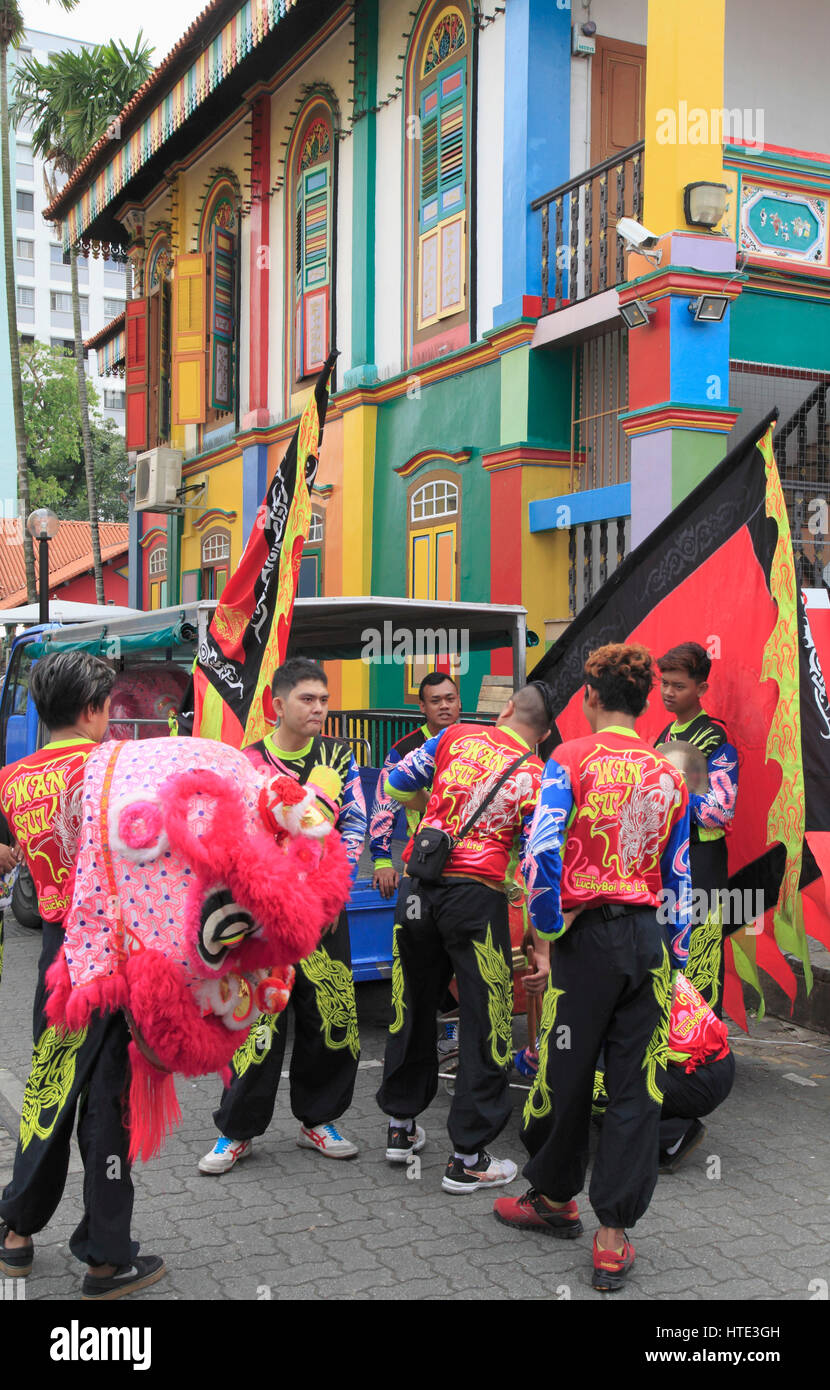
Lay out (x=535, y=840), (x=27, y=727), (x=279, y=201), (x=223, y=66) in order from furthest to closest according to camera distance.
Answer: (x=279, y=201) → (x=223, y=66) → (x=27, y=727) → (x=535, y=840)

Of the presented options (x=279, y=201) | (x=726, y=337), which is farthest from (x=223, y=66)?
(x=726, y=337)

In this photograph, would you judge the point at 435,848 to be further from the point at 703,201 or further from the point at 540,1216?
the point at 703,201

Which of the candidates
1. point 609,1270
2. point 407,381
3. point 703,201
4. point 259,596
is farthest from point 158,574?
point 609,1270

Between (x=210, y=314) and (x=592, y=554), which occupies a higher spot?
(x=210, y=314)

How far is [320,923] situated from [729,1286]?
157cm

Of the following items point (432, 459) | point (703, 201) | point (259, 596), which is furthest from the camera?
point (432, 459)

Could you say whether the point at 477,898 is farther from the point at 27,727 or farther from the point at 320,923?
the point at 27,727

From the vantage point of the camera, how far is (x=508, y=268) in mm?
10938

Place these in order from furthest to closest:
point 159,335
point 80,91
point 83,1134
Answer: point 80,91, point 159,335, point 83,1134

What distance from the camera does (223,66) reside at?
14180mm

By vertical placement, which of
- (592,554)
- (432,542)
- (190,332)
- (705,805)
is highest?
(190,332)

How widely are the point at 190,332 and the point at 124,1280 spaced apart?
15.2 metres

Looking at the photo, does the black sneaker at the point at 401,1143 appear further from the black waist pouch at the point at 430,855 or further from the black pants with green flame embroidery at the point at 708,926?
the black pants with green flame embroidery at the point at 708,926

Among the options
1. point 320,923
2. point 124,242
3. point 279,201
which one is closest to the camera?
point 320,923
